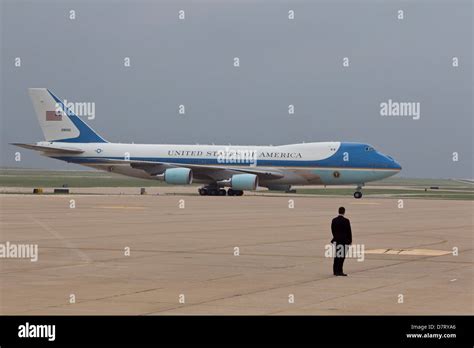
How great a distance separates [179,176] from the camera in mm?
72375

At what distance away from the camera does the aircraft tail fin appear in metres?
78.9

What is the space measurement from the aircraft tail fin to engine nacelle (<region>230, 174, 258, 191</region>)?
13.3 meters

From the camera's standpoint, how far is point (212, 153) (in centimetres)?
7538

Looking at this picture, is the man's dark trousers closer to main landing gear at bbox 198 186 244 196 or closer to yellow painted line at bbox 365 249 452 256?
yellow painted line at bbox 365 249 452 256

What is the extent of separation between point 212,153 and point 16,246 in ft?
167

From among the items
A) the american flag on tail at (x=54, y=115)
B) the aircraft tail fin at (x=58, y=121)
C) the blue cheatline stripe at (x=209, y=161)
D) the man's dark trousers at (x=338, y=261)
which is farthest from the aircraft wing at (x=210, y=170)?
the man's dark trousers at (x=338, y=261)

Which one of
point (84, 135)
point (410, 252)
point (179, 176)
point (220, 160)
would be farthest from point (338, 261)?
point (84, 135)

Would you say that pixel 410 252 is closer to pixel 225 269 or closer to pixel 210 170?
pixel 225 269

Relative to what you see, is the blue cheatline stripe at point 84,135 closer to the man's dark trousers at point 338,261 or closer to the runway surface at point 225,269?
the runway surface at point 225,269

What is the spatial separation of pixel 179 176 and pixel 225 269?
2043 inches

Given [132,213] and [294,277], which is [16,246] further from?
[132,213]

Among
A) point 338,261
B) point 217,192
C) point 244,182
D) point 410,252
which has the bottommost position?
point 338,261

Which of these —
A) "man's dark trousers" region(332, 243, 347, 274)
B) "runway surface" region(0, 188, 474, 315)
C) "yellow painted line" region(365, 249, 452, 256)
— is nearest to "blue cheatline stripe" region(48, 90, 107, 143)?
"runway surface" region(0, 188, 474, 315)
